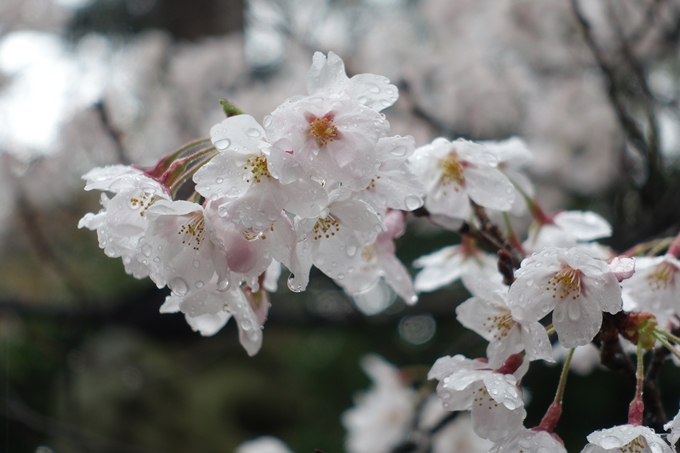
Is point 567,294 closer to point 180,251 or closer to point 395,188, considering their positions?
point 395,188

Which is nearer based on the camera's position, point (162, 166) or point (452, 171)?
point (162, 166)

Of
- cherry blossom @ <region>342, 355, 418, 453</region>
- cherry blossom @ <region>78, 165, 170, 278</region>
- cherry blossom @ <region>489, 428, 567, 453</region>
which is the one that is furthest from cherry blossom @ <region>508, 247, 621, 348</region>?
cherry blossom @ <region>342, 355, 418, 453</region>

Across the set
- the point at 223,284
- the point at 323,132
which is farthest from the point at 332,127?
the point at 223,284

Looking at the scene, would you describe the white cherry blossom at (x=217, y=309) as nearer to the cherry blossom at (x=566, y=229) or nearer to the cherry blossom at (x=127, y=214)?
the cherry blossom at (x=127, y=214)

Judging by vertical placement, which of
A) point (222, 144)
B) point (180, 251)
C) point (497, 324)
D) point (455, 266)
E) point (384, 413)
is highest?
point (222, 144)

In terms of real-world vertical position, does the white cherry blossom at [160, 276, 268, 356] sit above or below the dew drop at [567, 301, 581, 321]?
below

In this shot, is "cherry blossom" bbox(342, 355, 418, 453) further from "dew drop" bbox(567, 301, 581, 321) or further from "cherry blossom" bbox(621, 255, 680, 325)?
"dew drop" bbox(567, 301, 581, 321)

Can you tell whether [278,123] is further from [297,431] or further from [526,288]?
[297,431]

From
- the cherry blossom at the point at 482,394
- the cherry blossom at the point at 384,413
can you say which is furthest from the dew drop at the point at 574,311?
the cherry blossom at the point at 384,413

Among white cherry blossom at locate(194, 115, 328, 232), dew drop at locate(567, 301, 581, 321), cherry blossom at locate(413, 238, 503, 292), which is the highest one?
white cherry blossom at locate(194, 115, 328, 232)
